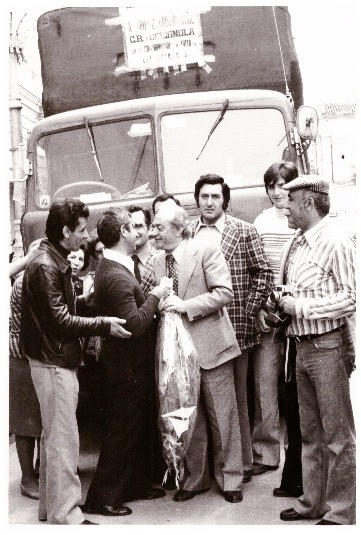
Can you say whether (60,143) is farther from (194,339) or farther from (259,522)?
(259,522)

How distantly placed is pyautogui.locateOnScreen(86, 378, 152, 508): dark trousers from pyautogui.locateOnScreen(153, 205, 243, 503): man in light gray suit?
0.95 feet

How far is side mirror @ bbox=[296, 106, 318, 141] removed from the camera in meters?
4.14

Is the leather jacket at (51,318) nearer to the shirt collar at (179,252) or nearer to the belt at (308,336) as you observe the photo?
the shirt collar at (179,252)

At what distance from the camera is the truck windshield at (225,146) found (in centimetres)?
445

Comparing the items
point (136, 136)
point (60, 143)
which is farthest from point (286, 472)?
point (60, 143)

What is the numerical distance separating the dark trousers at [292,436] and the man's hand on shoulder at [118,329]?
0.87 meters

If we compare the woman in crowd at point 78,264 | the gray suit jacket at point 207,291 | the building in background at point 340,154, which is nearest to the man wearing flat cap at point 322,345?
the building in background at point 340,154

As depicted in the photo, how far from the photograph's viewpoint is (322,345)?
3156mm

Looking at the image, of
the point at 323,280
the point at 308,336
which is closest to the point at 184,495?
the point at 308,336

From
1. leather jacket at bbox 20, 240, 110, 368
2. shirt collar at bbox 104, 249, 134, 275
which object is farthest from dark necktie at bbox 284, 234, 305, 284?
leather jacket at bbox 20, 240, 110, 368

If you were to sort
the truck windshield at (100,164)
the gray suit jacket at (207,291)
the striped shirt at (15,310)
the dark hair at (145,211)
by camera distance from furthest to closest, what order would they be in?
the truck windshield at (100,164) < the dark hair at (145,211) < the striped shirt at (15,310) < the gray suit jacket at (207,291)

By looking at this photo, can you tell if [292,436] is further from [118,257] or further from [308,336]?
[118,257]

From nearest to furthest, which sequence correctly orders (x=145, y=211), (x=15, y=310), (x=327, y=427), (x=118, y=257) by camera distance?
(x=327, y=427) < (x=118, y=257) < (x=15, y=310) < (x=145, y=211)

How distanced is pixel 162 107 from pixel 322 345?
2.24 meters
